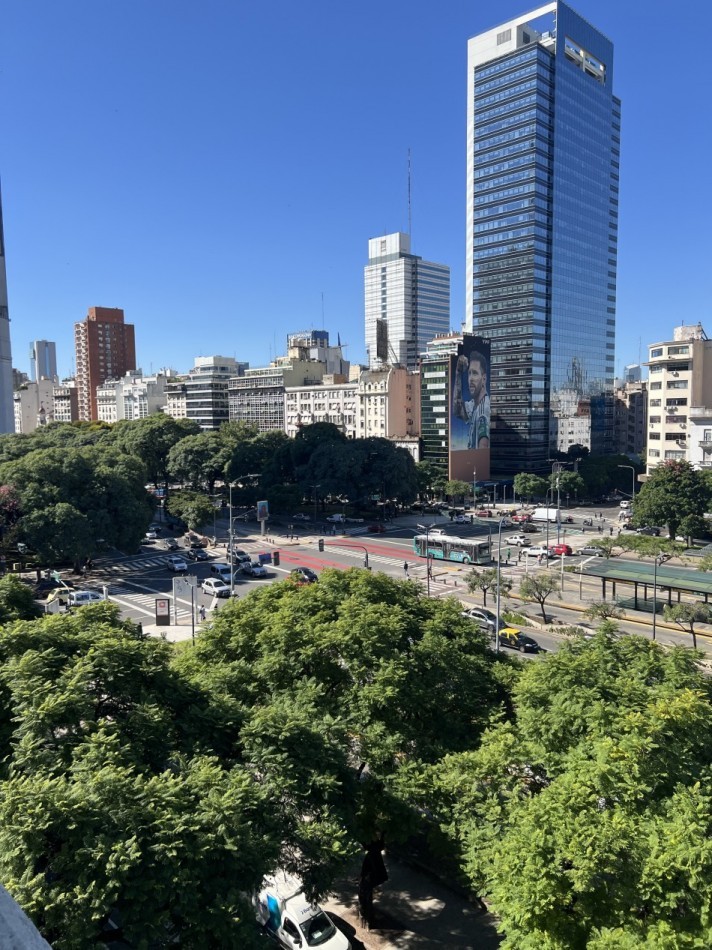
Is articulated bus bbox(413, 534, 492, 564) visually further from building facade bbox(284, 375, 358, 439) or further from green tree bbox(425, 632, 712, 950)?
building facade bbox(284, 375, 358, 439)

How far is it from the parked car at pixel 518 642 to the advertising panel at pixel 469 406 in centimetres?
6818

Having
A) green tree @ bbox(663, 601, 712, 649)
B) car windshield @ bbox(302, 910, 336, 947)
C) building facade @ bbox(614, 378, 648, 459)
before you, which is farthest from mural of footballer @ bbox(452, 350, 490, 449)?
car windshield @ bbox(302, 910, 336, 947)

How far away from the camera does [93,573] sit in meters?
59.4

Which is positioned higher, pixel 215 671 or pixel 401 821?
pixel 215 671

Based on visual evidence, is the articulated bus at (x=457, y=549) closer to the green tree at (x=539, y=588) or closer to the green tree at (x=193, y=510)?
the green tree at (x=539, y=588)

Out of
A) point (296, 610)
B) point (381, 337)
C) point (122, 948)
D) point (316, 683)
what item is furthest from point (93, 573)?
point (381, 337)

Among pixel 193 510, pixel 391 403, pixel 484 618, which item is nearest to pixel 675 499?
pixel 484 618

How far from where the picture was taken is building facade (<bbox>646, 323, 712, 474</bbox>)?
89562mm

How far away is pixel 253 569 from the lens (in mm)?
57844

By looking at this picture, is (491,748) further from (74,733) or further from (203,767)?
(74,733)

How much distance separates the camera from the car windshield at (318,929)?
16.0 meters

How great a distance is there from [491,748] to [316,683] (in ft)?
17.9

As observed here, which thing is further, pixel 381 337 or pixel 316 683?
pixel 381 337

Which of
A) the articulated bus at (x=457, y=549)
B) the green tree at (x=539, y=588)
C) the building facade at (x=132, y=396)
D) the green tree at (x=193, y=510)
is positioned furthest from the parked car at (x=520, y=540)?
the building facade at (x=132, y=396)
